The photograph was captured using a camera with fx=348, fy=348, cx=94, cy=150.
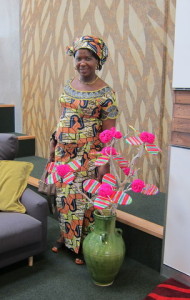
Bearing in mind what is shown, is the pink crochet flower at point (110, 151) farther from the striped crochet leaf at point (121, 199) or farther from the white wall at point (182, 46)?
the white wall at point (182, 46)

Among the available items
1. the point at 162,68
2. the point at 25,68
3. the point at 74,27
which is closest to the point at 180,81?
the point at 162,68

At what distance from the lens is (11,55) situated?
4.94m

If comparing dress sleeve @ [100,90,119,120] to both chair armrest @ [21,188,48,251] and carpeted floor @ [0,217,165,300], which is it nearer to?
chair armrest @ [21,188,48,251]

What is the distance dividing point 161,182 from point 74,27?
1948mm

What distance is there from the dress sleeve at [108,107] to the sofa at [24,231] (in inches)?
27.9

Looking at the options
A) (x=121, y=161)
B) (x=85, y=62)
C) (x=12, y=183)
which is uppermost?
(x=85, y=62)

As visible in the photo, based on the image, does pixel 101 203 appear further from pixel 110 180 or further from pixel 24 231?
pixel 24 231

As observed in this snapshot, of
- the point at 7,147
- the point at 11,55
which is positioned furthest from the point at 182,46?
the point at 11,55

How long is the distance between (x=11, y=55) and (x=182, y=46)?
353 centimetres

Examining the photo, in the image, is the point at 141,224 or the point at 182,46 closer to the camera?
the point at 182,46

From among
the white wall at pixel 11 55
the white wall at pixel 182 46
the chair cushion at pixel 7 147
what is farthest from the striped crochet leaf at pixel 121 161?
the white wall at pixel 11 55

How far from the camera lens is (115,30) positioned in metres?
3.31

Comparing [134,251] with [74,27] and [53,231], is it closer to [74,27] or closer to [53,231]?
[53,231]

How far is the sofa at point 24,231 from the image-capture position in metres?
2.09
